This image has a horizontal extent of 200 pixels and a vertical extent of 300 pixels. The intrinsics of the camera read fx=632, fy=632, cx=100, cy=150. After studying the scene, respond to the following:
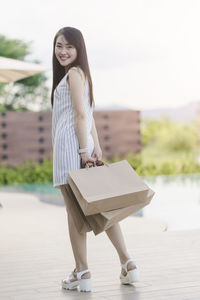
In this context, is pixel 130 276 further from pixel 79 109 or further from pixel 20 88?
pixel 20 88

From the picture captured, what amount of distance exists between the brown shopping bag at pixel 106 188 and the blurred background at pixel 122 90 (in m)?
5.60

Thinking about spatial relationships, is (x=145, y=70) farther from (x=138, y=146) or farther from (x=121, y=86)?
(x=138, y=146)

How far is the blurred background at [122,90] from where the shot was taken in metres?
15.0

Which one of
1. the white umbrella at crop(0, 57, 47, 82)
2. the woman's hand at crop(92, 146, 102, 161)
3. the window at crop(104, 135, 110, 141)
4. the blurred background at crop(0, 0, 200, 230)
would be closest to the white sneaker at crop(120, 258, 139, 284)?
the woman's hand at crop(92, 146, 102, 161)

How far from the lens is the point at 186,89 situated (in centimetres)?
3444

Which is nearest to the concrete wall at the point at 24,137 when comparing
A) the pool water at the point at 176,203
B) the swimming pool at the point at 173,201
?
the swimming pool at the point at 173,201

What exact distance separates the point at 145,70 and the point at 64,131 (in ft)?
91.4

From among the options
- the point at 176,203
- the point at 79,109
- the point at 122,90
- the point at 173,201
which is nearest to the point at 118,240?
the point at 79,109

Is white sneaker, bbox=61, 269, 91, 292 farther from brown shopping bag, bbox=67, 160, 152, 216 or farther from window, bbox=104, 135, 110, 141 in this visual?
window, bbox=104, 135, 110, 141

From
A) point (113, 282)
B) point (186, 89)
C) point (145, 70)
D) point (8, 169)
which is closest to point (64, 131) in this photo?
point (113, 282)

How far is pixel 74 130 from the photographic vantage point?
3.41 m

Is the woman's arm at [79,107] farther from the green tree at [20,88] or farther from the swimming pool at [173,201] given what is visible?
the green tree at [20,88]

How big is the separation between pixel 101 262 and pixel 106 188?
3.73ft

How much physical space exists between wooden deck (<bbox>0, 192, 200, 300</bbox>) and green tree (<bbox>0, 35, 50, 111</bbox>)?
14888 millimetres
